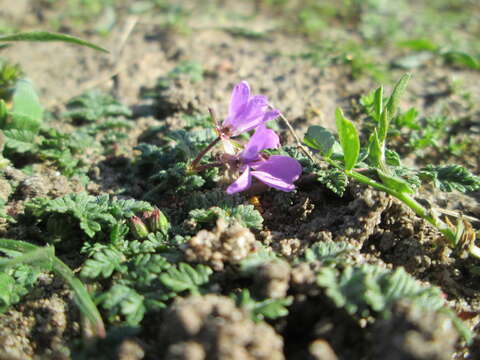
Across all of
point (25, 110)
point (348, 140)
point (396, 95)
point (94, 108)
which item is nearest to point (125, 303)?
point (348, 140)

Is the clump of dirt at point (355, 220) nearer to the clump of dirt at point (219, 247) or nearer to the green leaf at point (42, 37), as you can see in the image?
the clump of dirt at point (219, 247)

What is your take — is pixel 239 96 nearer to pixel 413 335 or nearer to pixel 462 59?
pixel 413 335

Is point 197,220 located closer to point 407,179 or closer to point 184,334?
point 184,334

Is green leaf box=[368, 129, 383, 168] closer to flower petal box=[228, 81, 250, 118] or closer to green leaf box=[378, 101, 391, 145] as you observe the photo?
green leaf box=[378, 101, 391, 145]

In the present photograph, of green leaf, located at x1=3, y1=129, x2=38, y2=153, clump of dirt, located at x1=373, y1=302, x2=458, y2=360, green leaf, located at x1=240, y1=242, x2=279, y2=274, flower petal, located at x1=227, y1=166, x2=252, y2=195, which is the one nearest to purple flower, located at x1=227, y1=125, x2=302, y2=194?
flower petal, located at x1=227, y1=166, x2=252, y2=195

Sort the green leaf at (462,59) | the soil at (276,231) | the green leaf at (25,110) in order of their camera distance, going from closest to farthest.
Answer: the soil at (276,231) < the green leaf at (25,110) < the green leaf at (462,59)

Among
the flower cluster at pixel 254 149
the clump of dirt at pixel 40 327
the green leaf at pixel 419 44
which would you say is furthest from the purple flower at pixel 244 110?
the green leaf at pixel 419 44
